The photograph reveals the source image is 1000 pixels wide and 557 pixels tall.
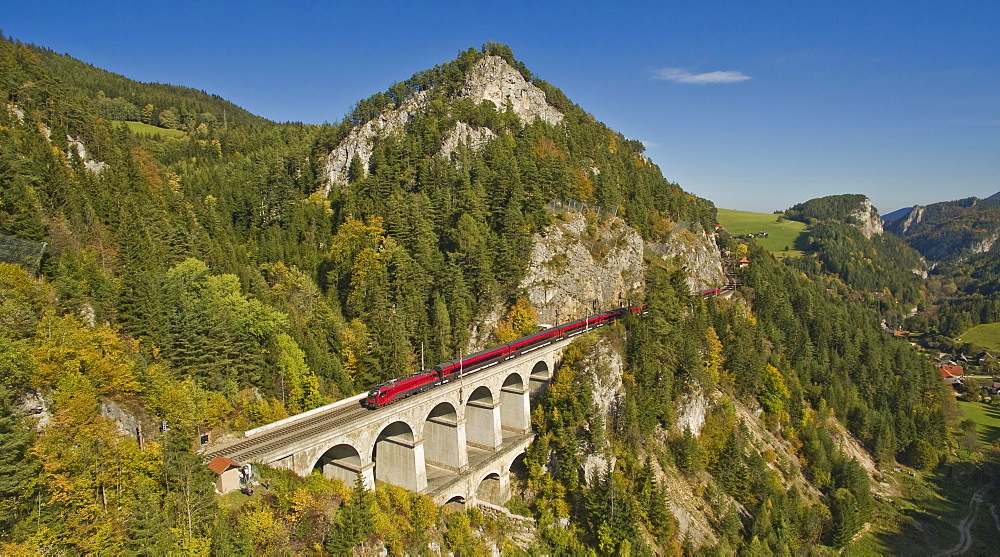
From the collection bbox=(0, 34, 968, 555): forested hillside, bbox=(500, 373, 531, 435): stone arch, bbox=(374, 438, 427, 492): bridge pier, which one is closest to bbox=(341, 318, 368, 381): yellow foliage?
bbox=(0, 34, 968, 555): forested hillside

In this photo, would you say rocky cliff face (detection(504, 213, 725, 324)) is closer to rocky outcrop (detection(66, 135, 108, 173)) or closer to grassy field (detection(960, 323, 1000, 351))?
rocky outcrop (detection(66, 135, 108, 173))

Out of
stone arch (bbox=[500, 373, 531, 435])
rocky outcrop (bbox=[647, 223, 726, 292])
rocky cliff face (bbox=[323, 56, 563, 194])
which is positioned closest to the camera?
stone arch (bbox=[500, 373, 531, 435])

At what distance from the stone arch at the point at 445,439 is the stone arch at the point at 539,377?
1432 cm

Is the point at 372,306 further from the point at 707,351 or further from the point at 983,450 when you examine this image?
the point at 983,450

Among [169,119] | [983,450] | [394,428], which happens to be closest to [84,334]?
[394,428]

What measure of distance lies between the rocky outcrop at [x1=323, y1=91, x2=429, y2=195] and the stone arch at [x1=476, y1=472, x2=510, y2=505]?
60269 mm

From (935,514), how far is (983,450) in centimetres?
3180

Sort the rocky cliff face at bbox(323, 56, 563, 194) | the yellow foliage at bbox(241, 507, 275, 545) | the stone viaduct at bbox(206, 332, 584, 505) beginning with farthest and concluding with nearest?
the rocky cliff face at bbox(323, 56, 563, 194) < the stone viaduct at bbox(206, 332, 584, 505) < the yellow foliage at bbox(241, 507, 275, 545)

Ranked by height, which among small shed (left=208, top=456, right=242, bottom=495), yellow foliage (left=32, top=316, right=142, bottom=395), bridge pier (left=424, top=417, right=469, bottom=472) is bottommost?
bridge pier (left=424, top=417, right=469, bottom=472)

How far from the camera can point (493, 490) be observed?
53719 mm

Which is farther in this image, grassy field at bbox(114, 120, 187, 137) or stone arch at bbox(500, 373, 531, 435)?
grassy field at bbox(114, 120, 187, 137)

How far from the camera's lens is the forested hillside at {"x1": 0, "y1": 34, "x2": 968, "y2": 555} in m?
29.9

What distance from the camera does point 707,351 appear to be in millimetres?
74875

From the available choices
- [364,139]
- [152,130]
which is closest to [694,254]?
[364,139]
